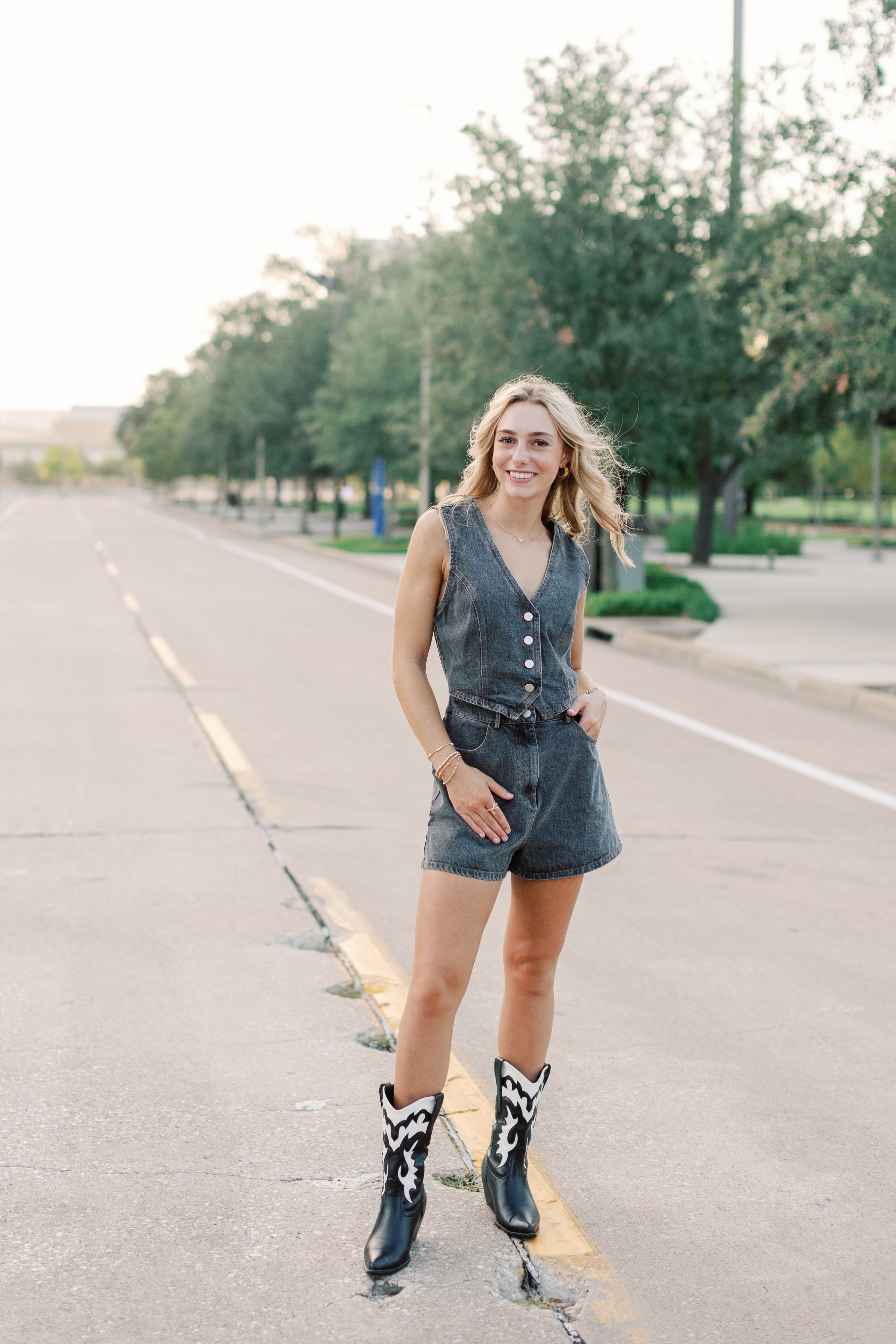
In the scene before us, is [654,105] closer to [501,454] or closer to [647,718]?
[647,718]

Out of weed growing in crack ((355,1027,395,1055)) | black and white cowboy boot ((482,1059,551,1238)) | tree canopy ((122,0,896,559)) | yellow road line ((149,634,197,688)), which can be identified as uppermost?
tree canopy ((122,0,896,559))

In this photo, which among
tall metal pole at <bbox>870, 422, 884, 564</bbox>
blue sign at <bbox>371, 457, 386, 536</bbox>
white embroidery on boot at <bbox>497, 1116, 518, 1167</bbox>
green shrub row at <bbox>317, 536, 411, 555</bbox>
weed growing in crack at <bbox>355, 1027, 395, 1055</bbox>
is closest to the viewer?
white embroidery on boot at <bbox>497, 1116, 518, 1167</bbox>

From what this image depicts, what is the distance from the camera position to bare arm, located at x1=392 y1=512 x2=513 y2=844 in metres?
3.06

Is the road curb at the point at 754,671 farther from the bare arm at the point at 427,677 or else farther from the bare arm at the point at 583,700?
the bare arm at the point at 427,677

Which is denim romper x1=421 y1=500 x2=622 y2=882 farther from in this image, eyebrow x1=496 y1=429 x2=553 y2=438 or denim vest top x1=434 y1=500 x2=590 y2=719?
eyebrow x1=496 y1=429 x2=553 y2=438

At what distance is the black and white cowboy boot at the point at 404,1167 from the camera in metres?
3.12

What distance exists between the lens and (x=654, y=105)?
2050 cm

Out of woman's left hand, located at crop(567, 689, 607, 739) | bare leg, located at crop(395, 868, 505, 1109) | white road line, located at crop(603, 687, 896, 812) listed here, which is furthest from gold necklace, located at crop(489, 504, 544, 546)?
white road line, located at crop(603, 687, 896, 812)

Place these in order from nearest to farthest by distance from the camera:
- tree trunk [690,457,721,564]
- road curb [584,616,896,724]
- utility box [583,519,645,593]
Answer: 1. road curb [584,616,896,724]
2. utility box [583,519,645,593]
3. tree trunk [690,457,721,564]

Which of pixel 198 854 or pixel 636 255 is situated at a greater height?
pixel 636 255

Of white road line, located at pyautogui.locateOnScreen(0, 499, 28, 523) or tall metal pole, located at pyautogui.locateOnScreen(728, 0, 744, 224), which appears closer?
tall metal pole, located at pyautogui.locateOnScreen(728, 0, 744, 224)

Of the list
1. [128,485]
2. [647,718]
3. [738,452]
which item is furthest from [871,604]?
[128,485]

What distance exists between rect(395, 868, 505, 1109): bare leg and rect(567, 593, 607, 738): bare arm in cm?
42

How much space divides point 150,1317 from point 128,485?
655ft
